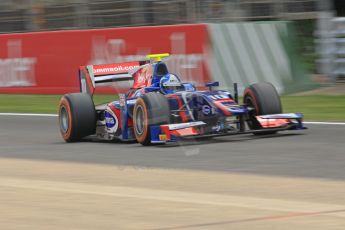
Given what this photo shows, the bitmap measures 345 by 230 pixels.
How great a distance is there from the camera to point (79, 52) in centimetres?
1923

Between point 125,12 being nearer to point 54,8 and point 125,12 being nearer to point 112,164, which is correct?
point 54,8

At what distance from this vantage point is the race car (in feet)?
35.8

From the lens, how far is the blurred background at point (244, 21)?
1722cm

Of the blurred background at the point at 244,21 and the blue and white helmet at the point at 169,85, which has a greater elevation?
the blurred background at the point at 244,21

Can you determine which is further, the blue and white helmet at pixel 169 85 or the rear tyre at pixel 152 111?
the blue and white helmet at pixel 169 85

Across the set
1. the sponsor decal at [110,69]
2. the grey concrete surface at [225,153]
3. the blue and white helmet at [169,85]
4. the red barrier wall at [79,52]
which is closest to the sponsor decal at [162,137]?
the grey concrete surface at [225,153]

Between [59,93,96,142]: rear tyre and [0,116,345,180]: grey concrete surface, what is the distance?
18 centimetres

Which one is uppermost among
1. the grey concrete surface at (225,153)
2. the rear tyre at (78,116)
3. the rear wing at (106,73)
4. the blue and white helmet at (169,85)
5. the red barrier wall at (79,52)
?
the red barrier wall at (79,52)

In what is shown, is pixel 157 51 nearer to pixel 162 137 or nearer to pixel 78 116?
pixel 78 116

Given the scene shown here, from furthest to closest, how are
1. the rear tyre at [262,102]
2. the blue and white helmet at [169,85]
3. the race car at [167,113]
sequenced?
the blue and white helmet at [169,85] < the rear tyre at [262,102] < the race car at [167,113]

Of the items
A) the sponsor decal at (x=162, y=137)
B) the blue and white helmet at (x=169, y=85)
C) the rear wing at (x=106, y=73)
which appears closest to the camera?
the sponsor decal at (x=162, y=137)

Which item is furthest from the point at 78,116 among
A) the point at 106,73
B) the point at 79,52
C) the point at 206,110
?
the point at 79,52

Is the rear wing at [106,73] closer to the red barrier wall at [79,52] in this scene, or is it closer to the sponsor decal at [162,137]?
the sponsor decal at [162,137]

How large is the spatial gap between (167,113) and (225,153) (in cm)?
115
